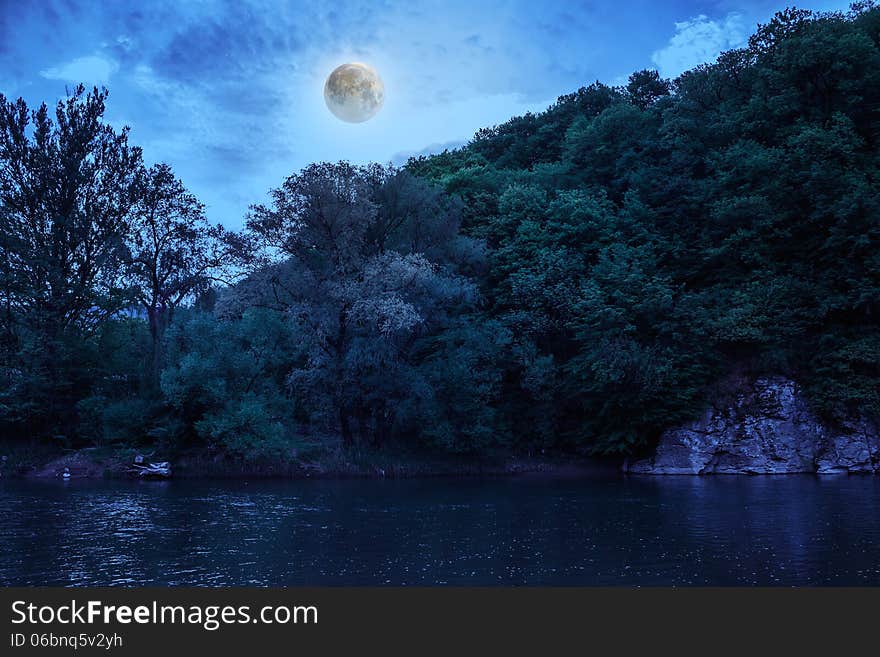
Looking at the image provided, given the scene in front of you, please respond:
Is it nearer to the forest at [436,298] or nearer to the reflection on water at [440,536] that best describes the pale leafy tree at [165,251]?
the forest at [436,298]

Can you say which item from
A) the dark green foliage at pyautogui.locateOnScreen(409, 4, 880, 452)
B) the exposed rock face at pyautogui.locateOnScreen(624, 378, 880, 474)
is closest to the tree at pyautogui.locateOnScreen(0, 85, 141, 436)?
the dark green foliage at pyautogui.locateOnScreen(409, 4, 880, 452)

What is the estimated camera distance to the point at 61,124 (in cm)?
4969

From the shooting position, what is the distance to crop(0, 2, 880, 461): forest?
4469 cm

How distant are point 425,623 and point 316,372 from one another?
1272 inches

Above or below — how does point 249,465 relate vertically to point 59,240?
below

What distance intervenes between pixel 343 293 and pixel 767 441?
29690 mm

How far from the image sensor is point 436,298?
46781 mm

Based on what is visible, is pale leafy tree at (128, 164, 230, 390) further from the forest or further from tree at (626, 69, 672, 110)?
tree at (626, 69, 672, 110)

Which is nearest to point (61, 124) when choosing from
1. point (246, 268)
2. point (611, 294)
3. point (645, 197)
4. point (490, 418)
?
point (246, 268)

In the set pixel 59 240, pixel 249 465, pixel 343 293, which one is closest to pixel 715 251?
pixel 343 293

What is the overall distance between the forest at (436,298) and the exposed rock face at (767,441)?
→ 1447mm

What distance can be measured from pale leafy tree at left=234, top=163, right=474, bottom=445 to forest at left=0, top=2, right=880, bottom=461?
0.17m

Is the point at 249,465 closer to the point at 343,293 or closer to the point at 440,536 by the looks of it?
the point at 343,293

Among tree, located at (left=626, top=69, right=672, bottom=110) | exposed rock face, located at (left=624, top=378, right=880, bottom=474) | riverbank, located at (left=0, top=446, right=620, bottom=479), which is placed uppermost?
tree, located at (left=626, top=69, right=672, bottom=110)
